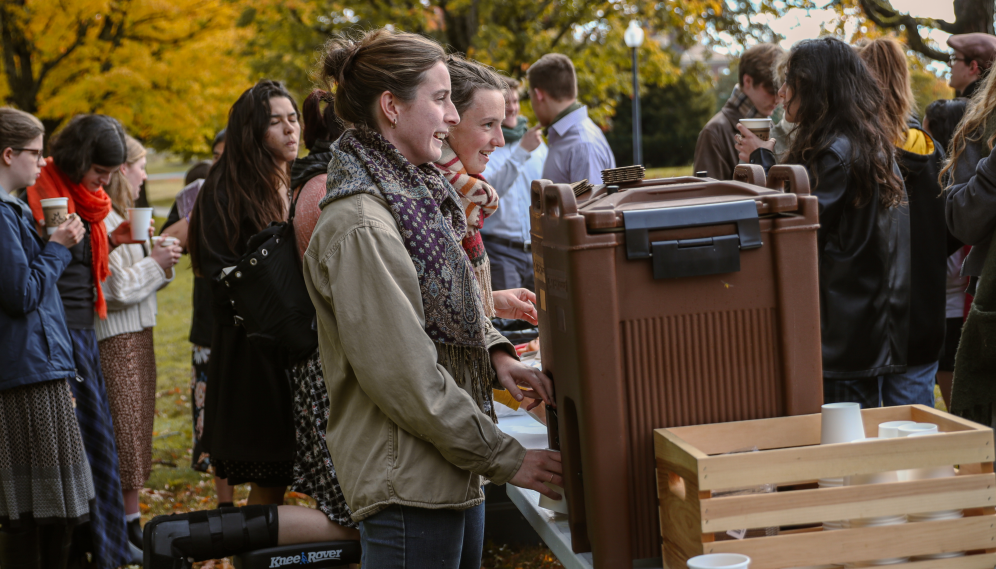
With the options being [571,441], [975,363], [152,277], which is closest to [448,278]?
[571,441]

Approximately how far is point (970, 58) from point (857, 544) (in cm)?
335

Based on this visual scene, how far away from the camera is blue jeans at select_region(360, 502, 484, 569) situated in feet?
5.63

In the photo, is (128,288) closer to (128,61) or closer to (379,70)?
(379,70)

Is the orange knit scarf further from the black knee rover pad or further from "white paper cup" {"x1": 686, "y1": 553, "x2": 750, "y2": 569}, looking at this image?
"white paper cup" {"x1": 686, "y1": 553, "x2": 750, "y2": 569}

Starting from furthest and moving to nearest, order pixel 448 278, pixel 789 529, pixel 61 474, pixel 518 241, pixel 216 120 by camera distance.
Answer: pixel 216 120 < pixel 518 241 < pixel 61 474 < pixel 448 278 < pixel 789 529

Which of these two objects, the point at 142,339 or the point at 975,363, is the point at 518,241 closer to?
the point at 142,339

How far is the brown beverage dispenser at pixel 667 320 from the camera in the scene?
145 cm

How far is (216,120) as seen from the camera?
16453mm

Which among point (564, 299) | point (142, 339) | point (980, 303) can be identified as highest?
point (564, 299)

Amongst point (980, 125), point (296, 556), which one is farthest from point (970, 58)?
point (296, 556)

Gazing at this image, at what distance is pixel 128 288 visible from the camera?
4.18 m

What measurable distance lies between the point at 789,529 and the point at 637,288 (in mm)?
566

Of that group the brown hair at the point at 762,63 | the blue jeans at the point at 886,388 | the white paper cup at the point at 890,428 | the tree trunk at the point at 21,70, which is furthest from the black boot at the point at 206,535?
the tree trunk at the point at 21,70

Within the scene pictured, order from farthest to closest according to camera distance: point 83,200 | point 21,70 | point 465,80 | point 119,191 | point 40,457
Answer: point 21,70 → point 119,191 → point 83,200 → point 40,457 → point 465,80
